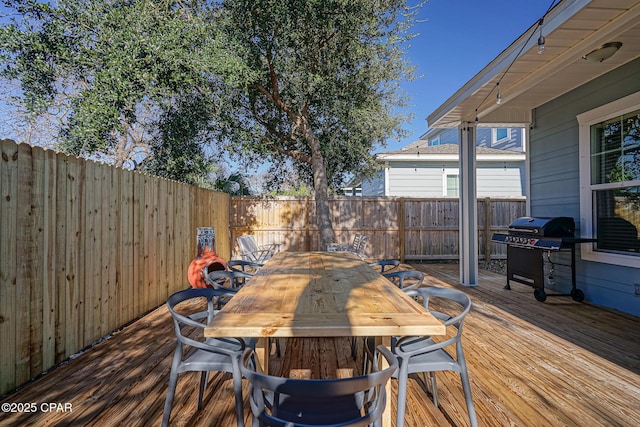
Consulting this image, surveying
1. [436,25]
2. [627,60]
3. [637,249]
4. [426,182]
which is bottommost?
[637,249]

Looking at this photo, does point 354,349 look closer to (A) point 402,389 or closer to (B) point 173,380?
(A) point 402,389

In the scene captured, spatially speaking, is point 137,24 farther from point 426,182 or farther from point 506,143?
point 506,143

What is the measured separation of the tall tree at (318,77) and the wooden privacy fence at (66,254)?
3038 mm

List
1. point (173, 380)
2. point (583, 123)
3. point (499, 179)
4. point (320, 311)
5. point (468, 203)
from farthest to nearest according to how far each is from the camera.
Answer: point (499, 179) < point (468, 203) < point (583, 123) < point (173, 380) < point (320, 311)

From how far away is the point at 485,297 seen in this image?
461cm

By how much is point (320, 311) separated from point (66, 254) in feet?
7.66

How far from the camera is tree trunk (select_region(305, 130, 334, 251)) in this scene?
261 inches

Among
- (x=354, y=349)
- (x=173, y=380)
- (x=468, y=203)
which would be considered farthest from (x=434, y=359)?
(x=468, y=203)

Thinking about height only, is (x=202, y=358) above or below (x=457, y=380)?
above

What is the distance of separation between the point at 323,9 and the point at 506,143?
30.3 ft

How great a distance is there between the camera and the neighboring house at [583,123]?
3013 millimetres

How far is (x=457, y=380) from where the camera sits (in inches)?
91.5

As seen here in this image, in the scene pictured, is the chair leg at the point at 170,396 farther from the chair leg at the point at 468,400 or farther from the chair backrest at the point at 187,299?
the chair leg at the point at 468,400

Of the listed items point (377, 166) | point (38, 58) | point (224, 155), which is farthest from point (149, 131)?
point (377, 166)
